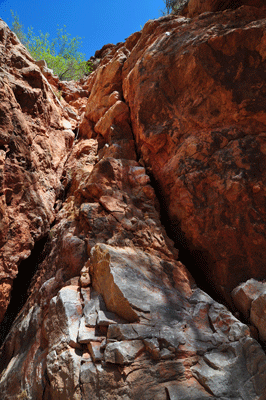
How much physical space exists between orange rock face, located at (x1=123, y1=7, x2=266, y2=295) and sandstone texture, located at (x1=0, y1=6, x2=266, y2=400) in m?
0.02

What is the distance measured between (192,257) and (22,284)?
319 cm

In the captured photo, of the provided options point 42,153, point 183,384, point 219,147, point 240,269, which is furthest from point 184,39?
point 183,384

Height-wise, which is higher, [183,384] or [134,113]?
[134,113]

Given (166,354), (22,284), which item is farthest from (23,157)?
(166,354)

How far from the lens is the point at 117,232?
3.78 metres

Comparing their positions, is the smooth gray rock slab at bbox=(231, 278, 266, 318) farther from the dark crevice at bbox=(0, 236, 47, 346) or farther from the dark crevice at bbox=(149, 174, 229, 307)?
the dark crevice at bbox=(0, 236, 47, 346)

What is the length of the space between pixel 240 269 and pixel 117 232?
1941mm

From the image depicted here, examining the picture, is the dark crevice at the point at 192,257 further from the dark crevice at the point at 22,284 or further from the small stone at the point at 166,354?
the dark crevice at the point at 22,284

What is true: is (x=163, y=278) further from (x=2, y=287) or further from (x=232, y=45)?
(x=232, y=45)

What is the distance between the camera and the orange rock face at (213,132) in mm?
3637

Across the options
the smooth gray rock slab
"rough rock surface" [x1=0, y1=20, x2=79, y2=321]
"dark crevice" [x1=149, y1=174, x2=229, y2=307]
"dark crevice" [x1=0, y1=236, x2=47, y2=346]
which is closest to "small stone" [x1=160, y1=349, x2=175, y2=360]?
the smooth gray rock slab

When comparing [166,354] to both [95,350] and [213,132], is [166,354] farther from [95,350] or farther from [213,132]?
[213,132]

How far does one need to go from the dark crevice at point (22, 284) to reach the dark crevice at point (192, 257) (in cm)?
252

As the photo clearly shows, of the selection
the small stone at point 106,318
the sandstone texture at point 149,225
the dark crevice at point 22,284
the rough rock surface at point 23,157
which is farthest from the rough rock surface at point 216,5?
the small stone at point 106,318
